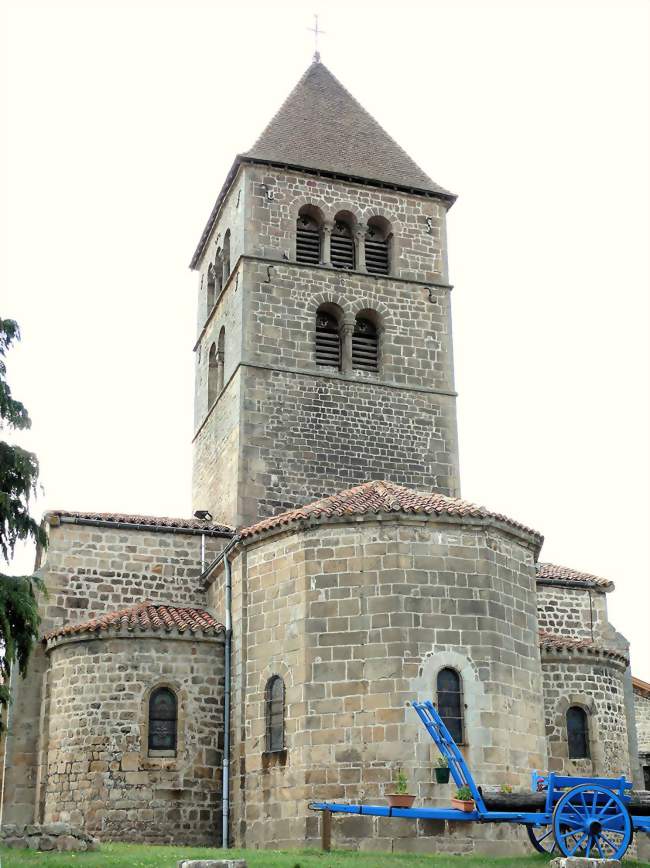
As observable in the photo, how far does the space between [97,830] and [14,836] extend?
5.02 metres

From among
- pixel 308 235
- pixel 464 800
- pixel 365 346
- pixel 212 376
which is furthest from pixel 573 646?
pixel 308 235

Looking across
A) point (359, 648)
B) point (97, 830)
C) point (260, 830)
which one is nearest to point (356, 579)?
point (359, 648)

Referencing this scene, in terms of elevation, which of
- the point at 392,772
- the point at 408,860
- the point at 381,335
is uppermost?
the point at 381,335

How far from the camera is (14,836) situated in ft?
54.8

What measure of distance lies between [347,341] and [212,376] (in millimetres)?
4422

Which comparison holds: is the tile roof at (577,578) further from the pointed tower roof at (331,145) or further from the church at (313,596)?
the pointed tower roof at (331,145)

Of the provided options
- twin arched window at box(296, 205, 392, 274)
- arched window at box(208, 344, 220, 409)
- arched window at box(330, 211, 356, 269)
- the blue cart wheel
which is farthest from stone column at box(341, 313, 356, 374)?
the blue cart wheel

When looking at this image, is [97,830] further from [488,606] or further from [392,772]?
[488,606]

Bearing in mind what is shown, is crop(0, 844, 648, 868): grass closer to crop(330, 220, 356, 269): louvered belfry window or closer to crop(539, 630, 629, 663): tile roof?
crop(539, 630, 629, 663): tile roof

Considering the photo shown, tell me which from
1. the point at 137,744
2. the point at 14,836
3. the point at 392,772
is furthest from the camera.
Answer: the point at 137,744

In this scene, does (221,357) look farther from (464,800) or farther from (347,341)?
(464,800)

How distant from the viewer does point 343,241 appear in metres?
31.4

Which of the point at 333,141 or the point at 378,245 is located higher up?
the point at 333,141

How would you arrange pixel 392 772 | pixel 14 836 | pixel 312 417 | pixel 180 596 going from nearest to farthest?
pixel 14 836, pixel 392 772, pixel 180 596, pixel 312 417
